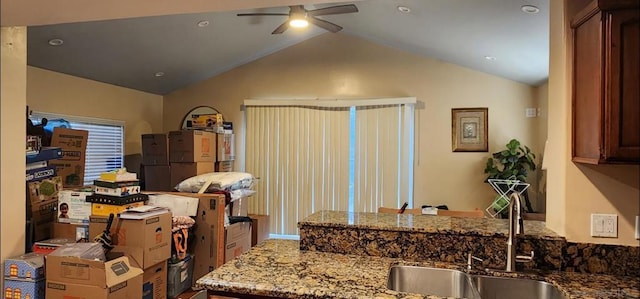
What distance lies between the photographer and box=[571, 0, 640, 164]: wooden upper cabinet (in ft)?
4.75

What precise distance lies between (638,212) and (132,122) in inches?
218

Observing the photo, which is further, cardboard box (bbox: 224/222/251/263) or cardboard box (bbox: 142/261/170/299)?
cardboard box (bbox: 224/222/251/263)

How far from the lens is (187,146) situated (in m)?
4.77

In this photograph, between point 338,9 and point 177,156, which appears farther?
point 177,156

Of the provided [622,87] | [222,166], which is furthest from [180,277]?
[622,87]

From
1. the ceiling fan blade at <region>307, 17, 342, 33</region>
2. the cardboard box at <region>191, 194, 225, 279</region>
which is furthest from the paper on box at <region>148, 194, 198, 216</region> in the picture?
the ceiling fan blade at <region>307, 17, 342, 33</region>

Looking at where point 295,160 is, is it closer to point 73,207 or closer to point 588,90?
point 73,207

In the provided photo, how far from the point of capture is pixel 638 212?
176 centimetres

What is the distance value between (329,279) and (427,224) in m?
0.66

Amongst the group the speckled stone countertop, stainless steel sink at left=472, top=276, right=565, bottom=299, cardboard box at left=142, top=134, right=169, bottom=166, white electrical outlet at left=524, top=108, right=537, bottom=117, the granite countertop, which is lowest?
stainless steel sink at left=472, top=276, right=565, bottom=299

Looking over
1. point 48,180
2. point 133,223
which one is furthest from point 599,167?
point 48,180

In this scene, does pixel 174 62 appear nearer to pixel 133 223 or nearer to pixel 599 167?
pixel 133 223

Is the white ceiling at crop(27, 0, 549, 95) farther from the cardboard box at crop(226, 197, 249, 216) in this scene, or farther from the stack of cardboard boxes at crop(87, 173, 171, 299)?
the cardboard box at crop(226, 197, 249, 216)

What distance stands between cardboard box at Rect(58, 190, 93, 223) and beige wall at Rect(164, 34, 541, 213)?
276 centimetres
